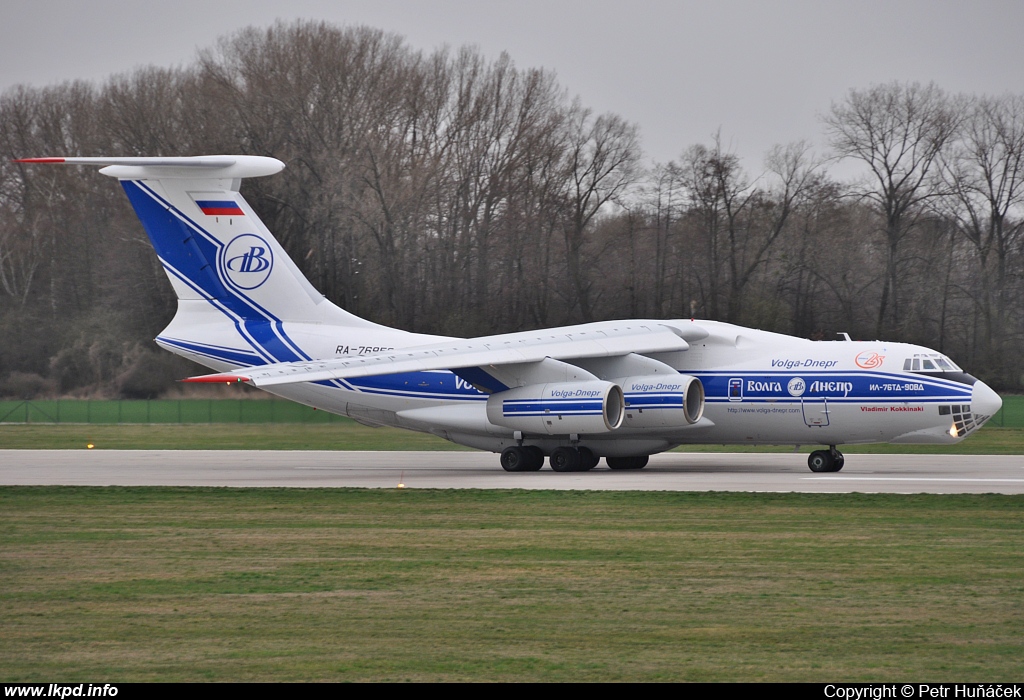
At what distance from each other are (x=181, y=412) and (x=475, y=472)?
17.8 m

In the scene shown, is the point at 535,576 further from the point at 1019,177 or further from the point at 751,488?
the point at 1019,177

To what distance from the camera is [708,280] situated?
160ft

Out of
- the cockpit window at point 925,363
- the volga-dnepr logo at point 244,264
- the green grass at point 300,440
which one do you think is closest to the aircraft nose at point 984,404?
the cockpit window at point 925,363

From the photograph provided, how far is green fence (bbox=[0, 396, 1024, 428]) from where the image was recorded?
34062 mm

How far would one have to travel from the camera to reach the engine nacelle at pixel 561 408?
22.9m

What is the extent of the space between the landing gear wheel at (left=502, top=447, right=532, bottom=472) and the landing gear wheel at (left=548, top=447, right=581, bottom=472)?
51 centimetres

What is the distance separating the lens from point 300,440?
31.8 m

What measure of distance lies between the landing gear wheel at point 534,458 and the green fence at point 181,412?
720cm

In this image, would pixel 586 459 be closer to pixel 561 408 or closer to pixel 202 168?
pixel 561 408

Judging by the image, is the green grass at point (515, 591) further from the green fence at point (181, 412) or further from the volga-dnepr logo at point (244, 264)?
the green fence at point (181, 412)

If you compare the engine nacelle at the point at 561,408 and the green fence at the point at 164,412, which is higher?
the engine nacelle at the point at 561,408

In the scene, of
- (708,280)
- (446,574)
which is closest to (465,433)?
(446,574)

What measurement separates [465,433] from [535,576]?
14.1 metres

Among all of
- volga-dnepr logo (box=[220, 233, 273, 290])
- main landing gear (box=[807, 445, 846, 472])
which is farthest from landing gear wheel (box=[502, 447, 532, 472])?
volga-dnepr logo (box=[220, 233, 273, 290])
